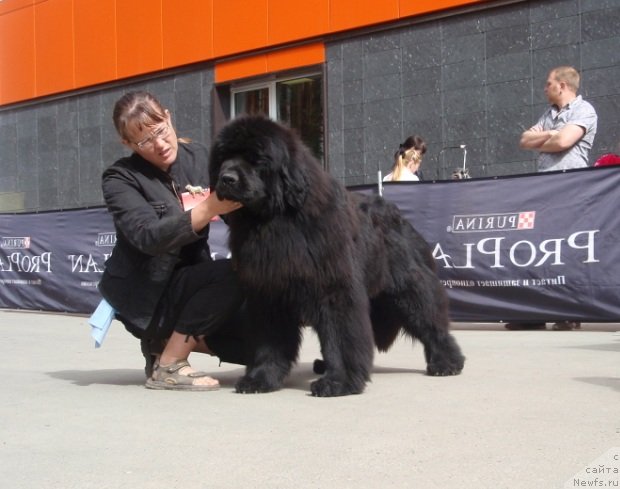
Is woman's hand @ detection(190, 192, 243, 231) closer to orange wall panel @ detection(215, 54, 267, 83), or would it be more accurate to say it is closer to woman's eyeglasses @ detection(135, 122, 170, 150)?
woman's eyeglasses @ detection(135, 122, 170, 150)

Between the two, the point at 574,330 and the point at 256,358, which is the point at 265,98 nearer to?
the point at 574,330

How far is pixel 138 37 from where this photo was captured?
53.0ft

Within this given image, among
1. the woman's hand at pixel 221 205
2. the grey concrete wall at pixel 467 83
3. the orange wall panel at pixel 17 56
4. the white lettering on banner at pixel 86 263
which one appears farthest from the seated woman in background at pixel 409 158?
the orange wall panel at pixel 17 56

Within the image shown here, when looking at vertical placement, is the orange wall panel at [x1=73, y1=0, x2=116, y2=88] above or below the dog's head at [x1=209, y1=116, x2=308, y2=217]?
above

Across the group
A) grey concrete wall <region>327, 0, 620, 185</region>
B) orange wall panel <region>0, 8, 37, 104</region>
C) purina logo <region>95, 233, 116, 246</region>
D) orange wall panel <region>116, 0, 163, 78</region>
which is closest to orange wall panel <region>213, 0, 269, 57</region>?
orange wall panel <region>116, 0, 163, 78</region>

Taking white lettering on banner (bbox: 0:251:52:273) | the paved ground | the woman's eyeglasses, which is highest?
the woman's eyeglasses

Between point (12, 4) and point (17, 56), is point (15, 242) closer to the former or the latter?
point (17, 56)

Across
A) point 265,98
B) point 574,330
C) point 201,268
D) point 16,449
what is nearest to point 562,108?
point 574,330

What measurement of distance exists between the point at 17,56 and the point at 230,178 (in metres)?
16.3

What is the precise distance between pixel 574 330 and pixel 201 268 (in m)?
4.14

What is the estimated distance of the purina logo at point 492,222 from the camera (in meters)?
7.62

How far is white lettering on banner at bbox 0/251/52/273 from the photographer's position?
35.1ft

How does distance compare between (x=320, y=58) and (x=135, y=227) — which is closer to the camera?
(x=135, y=227)

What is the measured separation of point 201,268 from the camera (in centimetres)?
466
